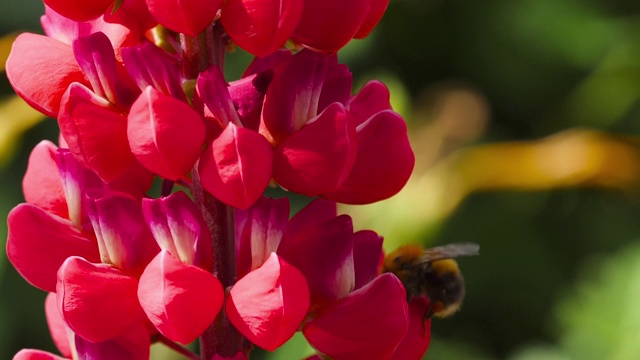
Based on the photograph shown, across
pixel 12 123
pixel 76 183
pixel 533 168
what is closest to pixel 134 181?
pixel 76 183

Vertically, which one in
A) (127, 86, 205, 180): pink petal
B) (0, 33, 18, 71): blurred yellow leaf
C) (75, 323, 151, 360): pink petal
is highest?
(127, 86, 205, 180): pink petal

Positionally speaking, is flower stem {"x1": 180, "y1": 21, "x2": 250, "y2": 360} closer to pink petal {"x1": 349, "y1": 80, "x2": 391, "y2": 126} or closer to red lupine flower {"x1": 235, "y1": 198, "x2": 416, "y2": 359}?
red lupine flower {"x1": 235, "y1": 198, "x2": 416, "y2": 359}

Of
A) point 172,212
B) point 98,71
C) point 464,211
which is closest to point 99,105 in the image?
point 98,71

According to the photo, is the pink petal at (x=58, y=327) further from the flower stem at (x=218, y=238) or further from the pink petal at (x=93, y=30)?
the pink petal at (x=93, y=30)

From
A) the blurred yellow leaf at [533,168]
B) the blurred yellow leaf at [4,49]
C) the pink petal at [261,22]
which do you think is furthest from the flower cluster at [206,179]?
the blurred yellow leaf at [4,49]

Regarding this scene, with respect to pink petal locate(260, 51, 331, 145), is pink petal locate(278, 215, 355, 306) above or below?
below

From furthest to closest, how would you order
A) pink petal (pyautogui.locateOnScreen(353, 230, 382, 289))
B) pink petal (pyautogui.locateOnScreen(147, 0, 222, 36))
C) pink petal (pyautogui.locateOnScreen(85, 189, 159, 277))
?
pink petal (pyautogui.locateOnScreen(353, 230, 382, 289)), pink petal (pyautogui.locateOnScreen(85, 189, 159, 277)), pink petal (pyautogui.locateOnScreen(147, 0, 222, 36))

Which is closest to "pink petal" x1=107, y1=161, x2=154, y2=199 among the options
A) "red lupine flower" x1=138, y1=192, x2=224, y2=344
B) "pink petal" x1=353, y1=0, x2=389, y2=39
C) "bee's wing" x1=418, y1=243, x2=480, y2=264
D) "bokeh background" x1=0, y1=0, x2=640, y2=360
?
"red lupine flower" x1=138, y1=192, x2=224, y2=344

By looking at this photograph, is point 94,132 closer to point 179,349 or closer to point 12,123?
point 179,349
